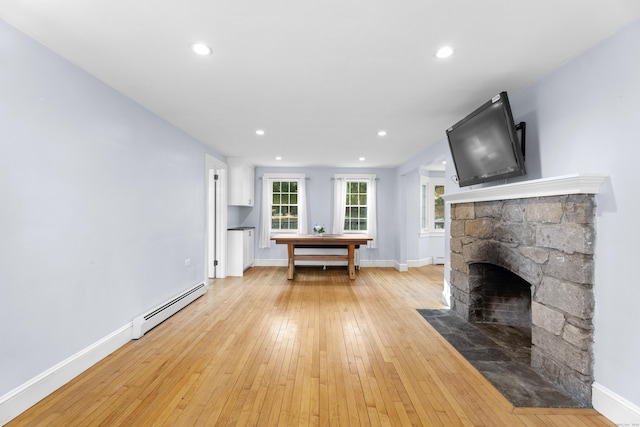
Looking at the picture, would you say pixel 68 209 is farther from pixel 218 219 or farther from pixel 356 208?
pixel 356 208

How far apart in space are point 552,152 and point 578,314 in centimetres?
115

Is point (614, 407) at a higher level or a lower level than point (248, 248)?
lower

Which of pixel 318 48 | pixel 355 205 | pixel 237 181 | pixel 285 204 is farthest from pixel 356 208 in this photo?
pixel 318 48

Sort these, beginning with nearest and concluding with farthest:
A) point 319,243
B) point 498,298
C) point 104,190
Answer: point 104,190 → point 498,298 → point 319,243

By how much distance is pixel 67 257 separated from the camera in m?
1.99

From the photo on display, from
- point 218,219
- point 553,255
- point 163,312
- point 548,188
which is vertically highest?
point 548,188

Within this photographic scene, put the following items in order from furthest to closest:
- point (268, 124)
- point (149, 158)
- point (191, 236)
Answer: point (191, 236) < point (268, 124) < point (149, 158)

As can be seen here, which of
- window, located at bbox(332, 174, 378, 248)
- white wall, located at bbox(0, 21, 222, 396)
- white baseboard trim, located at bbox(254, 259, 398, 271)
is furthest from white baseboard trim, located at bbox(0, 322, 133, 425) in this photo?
window, located at bbox(332, 174, 378, 248)

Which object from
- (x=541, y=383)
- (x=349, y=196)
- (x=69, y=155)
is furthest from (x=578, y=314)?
(x=349, y=196)

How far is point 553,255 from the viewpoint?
195 centimetres

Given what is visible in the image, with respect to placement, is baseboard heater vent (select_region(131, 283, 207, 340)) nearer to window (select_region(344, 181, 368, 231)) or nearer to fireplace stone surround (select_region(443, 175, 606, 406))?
fireplace stone surround (select_region(443, 175, 606, 406))

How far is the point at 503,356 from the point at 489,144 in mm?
1770

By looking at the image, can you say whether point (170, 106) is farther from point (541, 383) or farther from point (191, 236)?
point (541, 383)

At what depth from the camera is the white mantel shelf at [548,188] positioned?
1.68 metres
